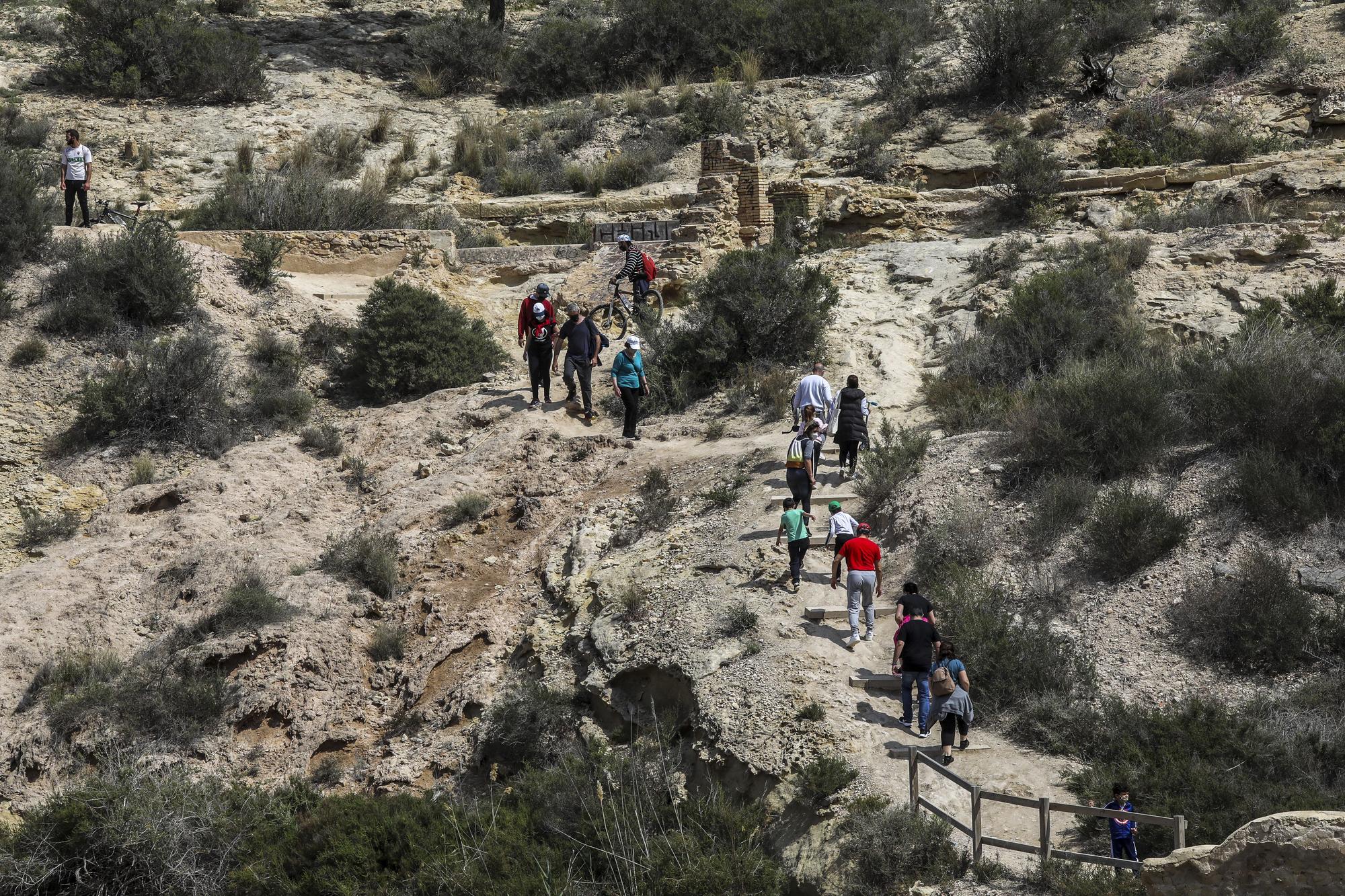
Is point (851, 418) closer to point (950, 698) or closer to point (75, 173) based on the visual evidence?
point (950, 698)

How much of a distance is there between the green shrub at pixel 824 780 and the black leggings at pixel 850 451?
15.3 feet

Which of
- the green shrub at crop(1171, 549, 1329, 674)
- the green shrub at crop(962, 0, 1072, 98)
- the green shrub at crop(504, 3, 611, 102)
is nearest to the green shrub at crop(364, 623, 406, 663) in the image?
Answer: the green shrub at crop(1171, 549, 1329, 674)

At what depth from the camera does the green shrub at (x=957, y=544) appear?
1123 cm

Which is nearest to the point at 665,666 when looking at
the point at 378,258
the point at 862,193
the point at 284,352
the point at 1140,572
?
the point at 1140,572

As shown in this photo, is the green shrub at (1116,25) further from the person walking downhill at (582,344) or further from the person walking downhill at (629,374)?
the person walking downhill at (629,374)

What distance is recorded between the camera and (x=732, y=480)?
42.1 feet

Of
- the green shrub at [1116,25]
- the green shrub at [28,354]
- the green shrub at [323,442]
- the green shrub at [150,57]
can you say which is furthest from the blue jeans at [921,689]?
the green shrub at [150,57]

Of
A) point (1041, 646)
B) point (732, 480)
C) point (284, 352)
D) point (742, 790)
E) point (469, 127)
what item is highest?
point (469, 127)

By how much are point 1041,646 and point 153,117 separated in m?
24.5

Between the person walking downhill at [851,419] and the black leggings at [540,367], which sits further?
the black leggings at [540,367]

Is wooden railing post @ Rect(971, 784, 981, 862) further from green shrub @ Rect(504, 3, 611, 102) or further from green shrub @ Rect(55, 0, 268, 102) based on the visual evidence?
green shrub @ Rect(55, 0, 268, 102)

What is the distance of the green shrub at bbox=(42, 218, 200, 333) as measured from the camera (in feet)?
54.1

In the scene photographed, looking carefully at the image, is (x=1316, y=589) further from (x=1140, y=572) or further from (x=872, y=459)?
(x=872, y=459)

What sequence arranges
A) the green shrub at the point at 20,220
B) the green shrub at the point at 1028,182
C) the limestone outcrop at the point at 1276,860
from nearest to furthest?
1. the limestone outcrop at the point at 1276,860
2. the green shrub at the point at 20,220
3. the green shrub at the point at 1028,182
